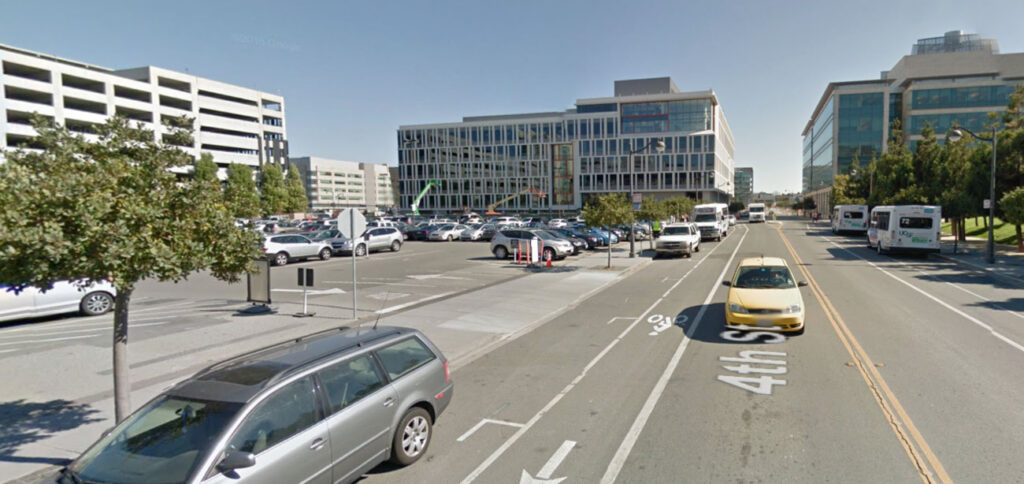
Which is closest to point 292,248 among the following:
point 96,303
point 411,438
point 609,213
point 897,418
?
point 96,303

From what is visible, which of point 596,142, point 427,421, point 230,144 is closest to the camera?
point 427,421

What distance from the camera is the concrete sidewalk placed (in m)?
6.00

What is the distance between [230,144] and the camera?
7688 cm

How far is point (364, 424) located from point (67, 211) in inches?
126

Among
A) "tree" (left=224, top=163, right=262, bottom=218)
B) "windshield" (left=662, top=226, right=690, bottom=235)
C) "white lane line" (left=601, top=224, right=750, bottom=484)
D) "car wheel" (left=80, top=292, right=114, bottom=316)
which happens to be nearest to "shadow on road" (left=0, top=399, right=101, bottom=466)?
"tree" (left=224, top=163, right=262, bottom=218)

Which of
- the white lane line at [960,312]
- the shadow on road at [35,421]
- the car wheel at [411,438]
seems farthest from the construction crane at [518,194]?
the car wheel at [411,438]

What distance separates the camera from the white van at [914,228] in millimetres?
25719

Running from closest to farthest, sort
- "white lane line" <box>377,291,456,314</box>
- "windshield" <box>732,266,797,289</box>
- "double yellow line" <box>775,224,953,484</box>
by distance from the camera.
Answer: "double yellow line" <box>775,224,953,484</box>, "windshield" <box>732,266,797,289</box>, "white lane line" <box>377,291,456,314</box>

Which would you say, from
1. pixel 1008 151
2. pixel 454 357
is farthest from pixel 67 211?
pixel 1008 151

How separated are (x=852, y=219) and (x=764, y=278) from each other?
42111mm

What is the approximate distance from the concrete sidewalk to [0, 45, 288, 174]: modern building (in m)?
39.8

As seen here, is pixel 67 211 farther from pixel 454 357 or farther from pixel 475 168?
pixel 475 168

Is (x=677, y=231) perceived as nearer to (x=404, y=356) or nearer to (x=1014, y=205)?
(x=1014, y=205)

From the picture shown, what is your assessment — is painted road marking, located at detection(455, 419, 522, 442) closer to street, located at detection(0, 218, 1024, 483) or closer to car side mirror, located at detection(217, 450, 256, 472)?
street, located at detection(0, 218, 1024, 483)
